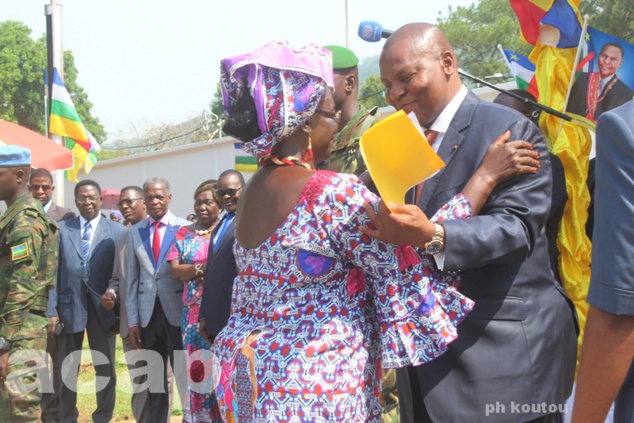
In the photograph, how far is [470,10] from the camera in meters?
48.3

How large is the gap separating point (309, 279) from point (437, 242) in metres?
0.47

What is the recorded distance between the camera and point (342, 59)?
437 centimetres

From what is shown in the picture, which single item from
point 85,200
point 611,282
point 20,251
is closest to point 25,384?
point 20,251

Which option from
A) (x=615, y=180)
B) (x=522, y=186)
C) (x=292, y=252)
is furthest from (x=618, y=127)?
(x=292, y=252)

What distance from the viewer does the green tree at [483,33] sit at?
43875mm

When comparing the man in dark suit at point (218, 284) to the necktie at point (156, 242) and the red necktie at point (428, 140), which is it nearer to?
the necktie at point (156, 242)

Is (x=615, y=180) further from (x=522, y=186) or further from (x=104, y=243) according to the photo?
(x=104, y=243)

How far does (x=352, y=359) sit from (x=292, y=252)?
422 mm

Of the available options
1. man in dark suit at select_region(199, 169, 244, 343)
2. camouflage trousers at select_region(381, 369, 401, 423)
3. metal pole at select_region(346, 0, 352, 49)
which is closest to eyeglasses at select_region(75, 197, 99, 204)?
man in dark suit at select_region(199, 169, 244, 343)

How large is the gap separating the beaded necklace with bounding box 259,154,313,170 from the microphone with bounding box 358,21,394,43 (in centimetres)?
130

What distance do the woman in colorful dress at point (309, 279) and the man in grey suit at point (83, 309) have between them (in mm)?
4898

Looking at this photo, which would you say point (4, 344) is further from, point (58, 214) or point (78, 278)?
point (58, 214)

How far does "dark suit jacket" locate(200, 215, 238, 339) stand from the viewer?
4836mm

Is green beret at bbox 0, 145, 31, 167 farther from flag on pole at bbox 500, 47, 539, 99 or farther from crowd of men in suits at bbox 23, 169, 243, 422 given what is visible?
flag on pole at bbox 500, 47, 539, 99
